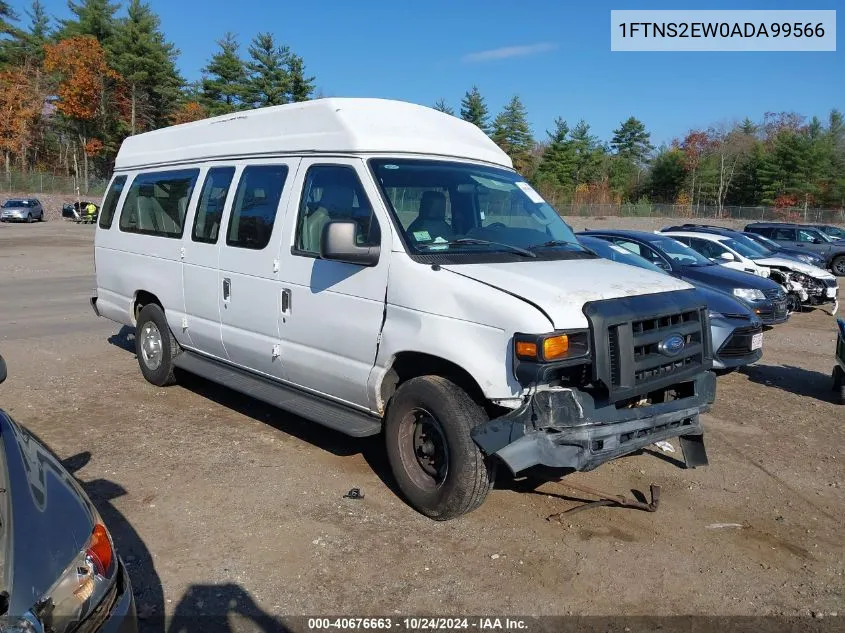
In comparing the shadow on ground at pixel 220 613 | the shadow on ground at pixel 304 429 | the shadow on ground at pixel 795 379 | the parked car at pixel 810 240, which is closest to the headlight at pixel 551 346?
the shadow on ground at pixel 304 429

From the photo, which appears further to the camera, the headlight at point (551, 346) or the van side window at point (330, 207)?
the van side window at point (330, 207)

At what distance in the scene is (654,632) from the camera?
344cm

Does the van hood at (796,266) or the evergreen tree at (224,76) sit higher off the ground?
the evergreen tree at (224,76)

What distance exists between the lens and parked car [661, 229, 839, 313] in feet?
50.9

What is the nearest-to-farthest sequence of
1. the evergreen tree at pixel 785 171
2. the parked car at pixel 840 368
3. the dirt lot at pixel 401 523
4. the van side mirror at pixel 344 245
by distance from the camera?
the dirt lot at pixel 401 523 → the van side mirror at pixel 344 245 → the parked car at pixel 840 368 → the evergreen tree at pixel 785 171

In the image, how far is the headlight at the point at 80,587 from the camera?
2145mm

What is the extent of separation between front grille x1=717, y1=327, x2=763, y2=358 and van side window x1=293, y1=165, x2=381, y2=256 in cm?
519

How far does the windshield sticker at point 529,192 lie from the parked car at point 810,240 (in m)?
22.9

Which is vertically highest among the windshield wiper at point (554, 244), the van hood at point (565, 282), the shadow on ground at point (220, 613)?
the windshield wiper at point (554, 244)

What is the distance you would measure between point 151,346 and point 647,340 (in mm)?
5296

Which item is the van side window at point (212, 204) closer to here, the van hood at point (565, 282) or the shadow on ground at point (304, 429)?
the shadow on ground at point (304, 429)

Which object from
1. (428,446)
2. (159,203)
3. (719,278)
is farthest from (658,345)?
(719,278)

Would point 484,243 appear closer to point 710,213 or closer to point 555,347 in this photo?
point 555,347

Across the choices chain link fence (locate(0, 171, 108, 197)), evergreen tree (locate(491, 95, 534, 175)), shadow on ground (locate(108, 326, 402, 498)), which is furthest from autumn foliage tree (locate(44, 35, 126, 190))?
shadow on ground (locate(108, 326, 402, 498))
